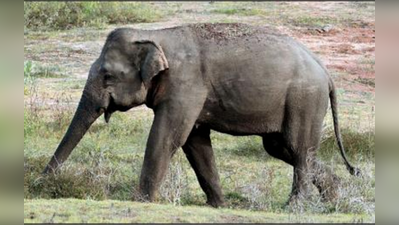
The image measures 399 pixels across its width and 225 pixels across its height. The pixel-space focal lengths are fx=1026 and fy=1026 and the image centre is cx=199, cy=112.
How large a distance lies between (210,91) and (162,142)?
729 millimetres

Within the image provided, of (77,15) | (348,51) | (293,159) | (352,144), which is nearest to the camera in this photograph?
(293,159)

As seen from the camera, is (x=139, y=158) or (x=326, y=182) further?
(x=139, y=158)

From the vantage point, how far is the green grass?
7734 mm

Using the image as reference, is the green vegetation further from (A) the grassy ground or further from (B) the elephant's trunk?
(B) the elephant's trunk

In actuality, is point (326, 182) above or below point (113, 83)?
below

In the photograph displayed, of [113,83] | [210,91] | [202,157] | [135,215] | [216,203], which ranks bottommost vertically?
[216,203]

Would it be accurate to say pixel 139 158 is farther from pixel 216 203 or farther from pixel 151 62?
pixel 151 62

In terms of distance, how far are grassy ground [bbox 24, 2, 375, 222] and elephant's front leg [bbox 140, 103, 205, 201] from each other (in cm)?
18

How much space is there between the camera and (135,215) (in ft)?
26.2

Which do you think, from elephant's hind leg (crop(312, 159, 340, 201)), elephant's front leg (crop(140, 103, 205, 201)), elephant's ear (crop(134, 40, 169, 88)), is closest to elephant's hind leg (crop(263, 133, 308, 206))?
elephant's hind leg (crop(312, 159, 340, 201))

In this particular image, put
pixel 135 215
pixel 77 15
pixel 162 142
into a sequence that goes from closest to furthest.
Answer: pixel 135 215, pixel 162 142, pixel 77 15

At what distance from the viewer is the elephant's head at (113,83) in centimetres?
1014

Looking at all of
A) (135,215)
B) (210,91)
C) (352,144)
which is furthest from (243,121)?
(352,144)

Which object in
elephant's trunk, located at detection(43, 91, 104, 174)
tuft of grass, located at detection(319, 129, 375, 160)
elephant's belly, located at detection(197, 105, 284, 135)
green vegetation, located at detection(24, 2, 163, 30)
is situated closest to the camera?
elephant's trunk, located at detection(43, 91, 104, 174)
